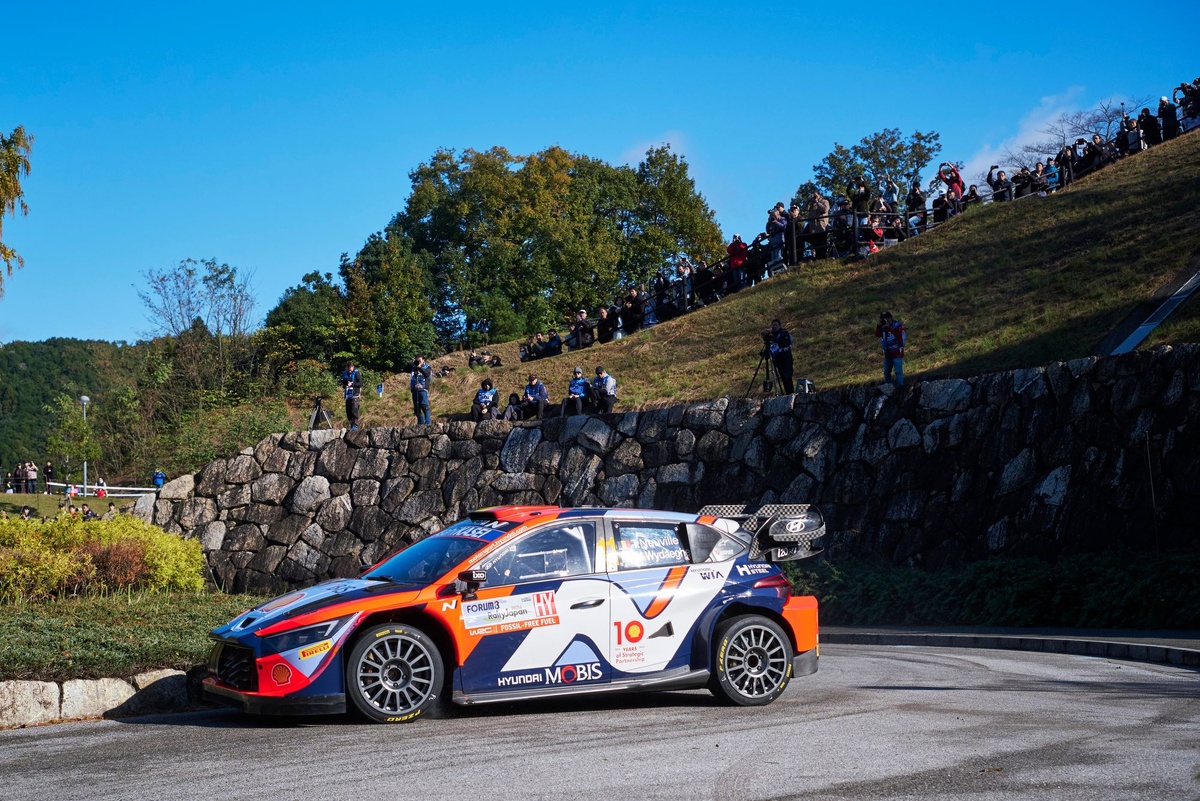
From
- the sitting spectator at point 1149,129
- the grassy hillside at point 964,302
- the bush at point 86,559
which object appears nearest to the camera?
the bush at point 86,559

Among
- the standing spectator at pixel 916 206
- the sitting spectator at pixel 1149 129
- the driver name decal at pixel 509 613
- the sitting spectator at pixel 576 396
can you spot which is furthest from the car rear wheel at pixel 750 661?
the sitting spectator at pixel 1149 129

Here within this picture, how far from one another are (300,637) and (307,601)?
1.45ft

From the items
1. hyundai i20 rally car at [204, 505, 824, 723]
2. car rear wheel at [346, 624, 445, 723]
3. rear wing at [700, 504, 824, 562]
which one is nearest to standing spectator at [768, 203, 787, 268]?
rear wing at [700, 504, 824, 562]

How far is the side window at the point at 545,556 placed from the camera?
8664mm

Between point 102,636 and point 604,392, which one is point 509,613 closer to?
point 102,636

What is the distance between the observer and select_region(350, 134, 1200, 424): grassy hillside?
23281 millimetres

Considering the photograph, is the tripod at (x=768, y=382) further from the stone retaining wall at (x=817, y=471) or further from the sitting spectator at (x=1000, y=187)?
the sitting spectator at (x=1000, y=187)

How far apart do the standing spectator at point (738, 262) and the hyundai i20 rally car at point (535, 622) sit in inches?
983

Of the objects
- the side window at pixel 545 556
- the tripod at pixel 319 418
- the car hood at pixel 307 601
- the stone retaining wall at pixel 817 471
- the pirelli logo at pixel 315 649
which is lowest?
the pirelli logo at pixel 315 649

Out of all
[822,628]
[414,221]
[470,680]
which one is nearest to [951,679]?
[470,680]

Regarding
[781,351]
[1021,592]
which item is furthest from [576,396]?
[1021,592]

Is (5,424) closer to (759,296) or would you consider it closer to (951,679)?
(759,296)

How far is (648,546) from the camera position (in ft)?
30.1

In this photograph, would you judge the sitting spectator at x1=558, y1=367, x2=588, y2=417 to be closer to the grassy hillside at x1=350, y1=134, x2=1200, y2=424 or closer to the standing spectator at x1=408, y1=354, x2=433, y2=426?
the grassy hillside at x1=350, y1=134, x2=1200, y2=424
